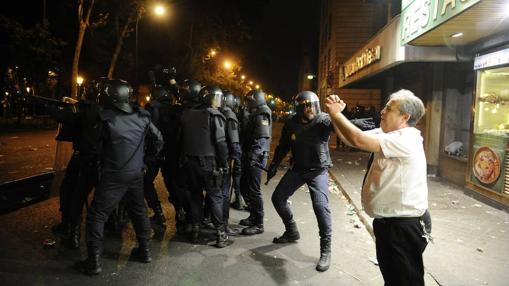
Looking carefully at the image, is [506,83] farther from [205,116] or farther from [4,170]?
[4,170]

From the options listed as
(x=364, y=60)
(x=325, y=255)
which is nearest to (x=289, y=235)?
(x=325, y=255)

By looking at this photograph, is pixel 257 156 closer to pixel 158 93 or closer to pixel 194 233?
pixel 194 233

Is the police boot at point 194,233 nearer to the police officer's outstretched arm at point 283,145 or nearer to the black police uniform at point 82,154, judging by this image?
the police officer's outstretched arm at point 283,145

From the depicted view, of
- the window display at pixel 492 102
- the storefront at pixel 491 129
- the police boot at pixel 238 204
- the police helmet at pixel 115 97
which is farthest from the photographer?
the window display at pixel 492 102

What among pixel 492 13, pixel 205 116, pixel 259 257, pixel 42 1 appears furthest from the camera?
pixel 42 1

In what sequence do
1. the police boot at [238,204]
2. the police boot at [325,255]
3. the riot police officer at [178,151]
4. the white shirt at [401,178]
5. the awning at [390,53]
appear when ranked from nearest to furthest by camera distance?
the white shirt at [401,178], the police boot at [325,255], the riot police officer at [178,151], the police boot at [238,204], the awning at [390,53]

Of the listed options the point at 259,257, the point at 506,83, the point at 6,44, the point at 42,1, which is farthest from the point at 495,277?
the point at 42,1

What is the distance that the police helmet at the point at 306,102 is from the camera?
5086 mm

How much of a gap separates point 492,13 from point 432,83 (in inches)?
187

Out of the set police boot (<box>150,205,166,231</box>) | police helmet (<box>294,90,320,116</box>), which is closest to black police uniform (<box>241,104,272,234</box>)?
police helmet (<box>294,90,320,116</box>)

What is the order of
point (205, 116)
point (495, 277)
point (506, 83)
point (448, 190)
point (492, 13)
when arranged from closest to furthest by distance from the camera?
point (495, 277), point (205, 116), point (492, 13), point (506, 83), point (448, 190)

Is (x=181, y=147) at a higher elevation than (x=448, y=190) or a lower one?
higher

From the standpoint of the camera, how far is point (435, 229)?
6414 mm

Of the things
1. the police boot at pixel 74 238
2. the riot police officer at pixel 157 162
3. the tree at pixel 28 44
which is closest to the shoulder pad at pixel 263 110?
the riot police officer at pixel 157 162
